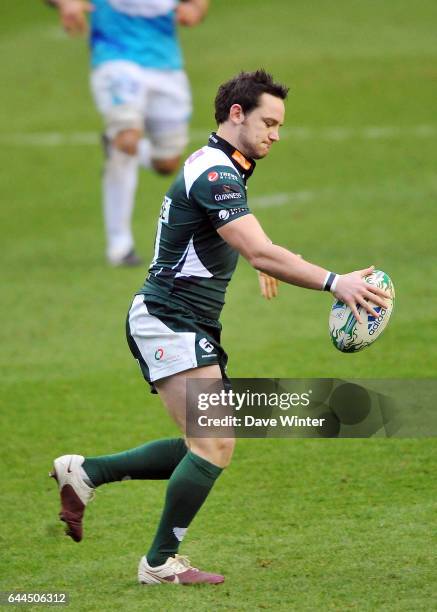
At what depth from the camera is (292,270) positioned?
5402mm

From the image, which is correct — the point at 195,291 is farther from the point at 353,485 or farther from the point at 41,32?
the point at 41,32

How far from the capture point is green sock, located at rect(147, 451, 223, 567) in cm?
565

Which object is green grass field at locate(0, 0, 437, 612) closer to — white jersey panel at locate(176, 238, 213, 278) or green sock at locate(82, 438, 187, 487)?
green sock at locate(82, 438, 187, 487)

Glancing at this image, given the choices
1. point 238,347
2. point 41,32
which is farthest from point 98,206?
point 41,32

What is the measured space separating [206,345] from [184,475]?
0.57 meters

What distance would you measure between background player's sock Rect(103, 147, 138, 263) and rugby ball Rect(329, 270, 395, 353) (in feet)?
22.3

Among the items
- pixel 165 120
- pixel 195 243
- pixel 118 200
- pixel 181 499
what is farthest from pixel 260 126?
pixel 165 120

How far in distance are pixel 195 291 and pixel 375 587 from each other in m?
1.51

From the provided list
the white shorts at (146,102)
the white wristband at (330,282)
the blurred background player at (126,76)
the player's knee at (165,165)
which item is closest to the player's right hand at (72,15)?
the blurred background player at (126,76)

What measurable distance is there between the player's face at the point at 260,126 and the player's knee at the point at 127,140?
261 inches

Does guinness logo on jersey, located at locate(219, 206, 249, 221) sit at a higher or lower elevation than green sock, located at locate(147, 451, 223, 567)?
higher

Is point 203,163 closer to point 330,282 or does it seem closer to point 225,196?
point 225,196

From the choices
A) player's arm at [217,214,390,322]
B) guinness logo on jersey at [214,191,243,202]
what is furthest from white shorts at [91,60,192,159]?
player's arm at [217,214,390,322]

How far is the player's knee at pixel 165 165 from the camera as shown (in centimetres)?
1302
